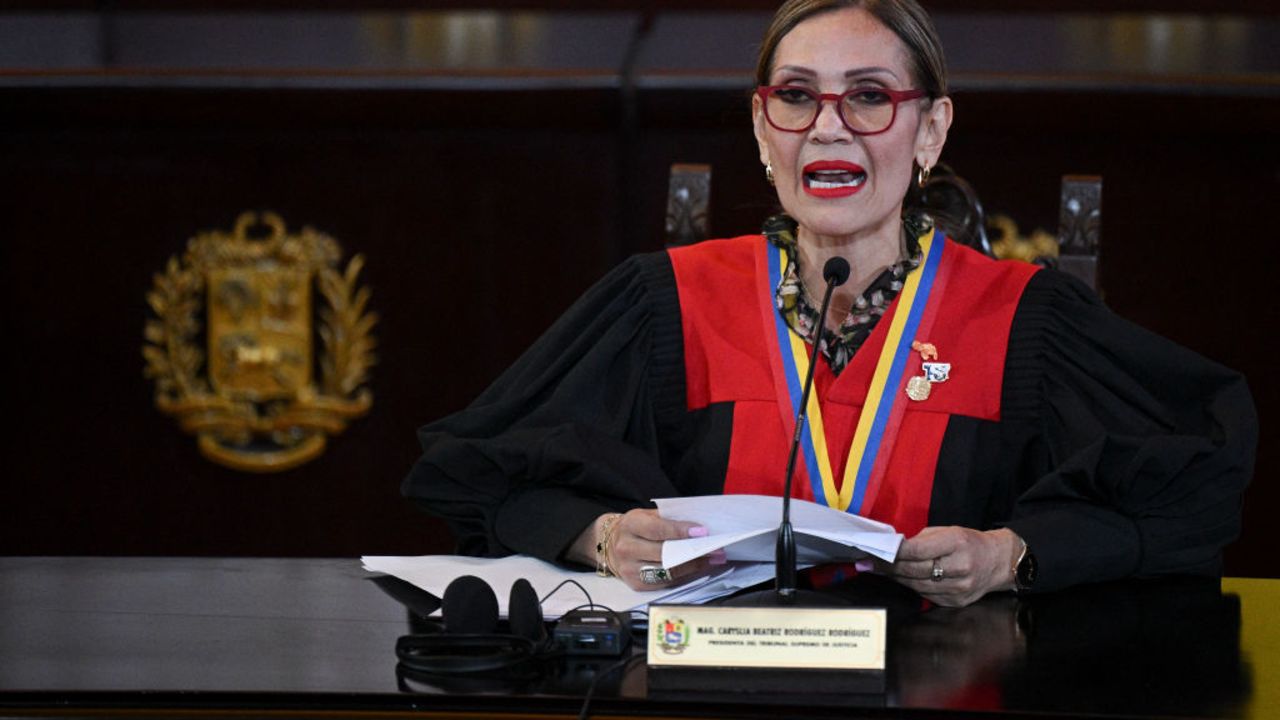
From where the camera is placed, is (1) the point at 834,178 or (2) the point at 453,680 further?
(1) the point at 834,178

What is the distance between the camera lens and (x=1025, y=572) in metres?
1.77

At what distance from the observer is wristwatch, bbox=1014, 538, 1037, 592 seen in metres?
1.77

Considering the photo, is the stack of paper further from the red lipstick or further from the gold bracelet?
the red lipstick

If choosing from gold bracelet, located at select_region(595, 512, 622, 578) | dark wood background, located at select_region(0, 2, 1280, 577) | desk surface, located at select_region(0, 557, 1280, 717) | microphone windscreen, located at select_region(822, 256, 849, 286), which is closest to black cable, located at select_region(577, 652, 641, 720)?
desk surface, located at select_region(0, 557, 1280, 717)

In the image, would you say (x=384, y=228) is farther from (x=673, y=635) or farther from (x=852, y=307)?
(x=673, y=635)

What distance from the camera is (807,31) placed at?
2141 mm

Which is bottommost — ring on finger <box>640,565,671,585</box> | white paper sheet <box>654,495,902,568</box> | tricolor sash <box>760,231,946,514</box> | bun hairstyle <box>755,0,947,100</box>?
ring on finger <box>640,565,671,585</box>

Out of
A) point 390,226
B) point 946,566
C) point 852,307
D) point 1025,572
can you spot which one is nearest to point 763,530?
point 946,566

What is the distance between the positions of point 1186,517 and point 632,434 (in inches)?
26.6

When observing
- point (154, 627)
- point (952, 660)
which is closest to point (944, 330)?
point (952, 660)

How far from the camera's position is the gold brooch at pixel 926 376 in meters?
2.07

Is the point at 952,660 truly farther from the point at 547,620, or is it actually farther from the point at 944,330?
the point at 944,330

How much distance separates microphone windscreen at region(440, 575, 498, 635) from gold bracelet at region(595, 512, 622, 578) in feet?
1.03

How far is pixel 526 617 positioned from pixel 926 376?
789mm
